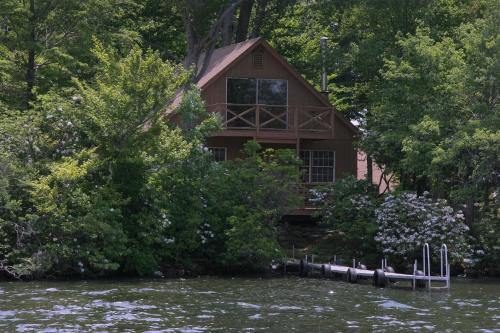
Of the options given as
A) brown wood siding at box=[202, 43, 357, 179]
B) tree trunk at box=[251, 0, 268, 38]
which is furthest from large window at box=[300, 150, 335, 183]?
tree trunk at box=[251, 0, 268, 38]

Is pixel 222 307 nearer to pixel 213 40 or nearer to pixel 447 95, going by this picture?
pixel 447 95

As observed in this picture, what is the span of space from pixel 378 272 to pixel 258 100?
1265 centimetres

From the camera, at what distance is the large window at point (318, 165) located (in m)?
37.8

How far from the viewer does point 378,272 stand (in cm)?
2562

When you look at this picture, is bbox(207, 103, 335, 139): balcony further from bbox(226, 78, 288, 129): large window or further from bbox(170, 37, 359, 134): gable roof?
bbox(170, 37, 359, 134): gable roof

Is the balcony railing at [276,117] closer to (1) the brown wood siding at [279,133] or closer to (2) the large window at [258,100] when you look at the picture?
(2) the large window at [258,100]

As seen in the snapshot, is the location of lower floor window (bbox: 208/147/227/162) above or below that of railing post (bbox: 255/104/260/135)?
below

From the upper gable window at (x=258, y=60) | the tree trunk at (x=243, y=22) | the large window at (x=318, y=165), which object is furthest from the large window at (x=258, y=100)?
the tree trunk at (x=243, y=22)

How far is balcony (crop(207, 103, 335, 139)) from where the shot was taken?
35.1 metres

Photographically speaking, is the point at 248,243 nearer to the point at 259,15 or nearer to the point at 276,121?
the point at 276,121

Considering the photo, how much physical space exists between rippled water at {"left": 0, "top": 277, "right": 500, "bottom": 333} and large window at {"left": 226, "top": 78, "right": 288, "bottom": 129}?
11042 millimetres

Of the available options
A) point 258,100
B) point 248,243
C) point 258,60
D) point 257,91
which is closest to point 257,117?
point 258,100

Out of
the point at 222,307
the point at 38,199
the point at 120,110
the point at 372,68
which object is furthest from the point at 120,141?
the point at 372,68

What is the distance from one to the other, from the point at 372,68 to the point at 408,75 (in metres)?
5.50
